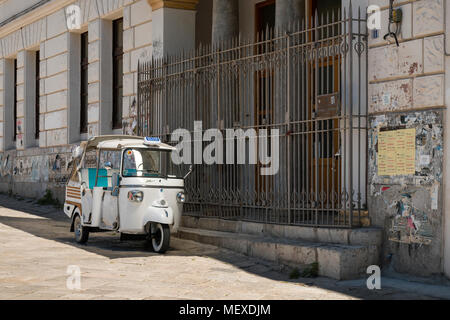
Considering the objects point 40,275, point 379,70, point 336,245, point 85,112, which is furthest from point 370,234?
point 85,112

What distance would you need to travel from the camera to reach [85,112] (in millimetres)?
17531

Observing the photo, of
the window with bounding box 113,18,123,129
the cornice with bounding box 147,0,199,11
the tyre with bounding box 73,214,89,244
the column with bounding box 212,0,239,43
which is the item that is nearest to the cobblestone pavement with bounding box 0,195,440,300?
the tyre with bounding box 73,214,89,244

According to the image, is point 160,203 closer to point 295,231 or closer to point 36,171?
point 295,231

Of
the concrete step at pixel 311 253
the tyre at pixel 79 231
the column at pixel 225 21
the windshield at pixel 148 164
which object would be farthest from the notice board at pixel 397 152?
the tyre at pixel 79 231

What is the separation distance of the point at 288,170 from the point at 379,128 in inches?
63.9

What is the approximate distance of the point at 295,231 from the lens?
30.9ft

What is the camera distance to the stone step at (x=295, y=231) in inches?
333

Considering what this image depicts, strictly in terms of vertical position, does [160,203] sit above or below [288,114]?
below

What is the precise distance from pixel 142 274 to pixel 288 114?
327 centimetres

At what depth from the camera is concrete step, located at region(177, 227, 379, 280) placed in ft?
26.6

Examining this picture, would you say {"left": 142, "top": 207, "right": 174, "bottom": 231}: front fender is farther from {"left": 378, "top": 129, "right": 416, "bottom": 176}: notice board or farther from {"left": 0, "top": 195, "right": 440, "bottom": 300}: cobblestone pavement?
{"left": 378, "top": 129, "right": 416, "bottom": 176}: notice board

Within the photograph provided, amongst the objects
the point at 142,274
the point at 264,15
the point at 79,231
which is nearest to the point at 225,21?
the point at 264,15

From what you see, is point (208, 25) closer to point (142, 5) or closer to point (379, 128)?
point (142, 5)

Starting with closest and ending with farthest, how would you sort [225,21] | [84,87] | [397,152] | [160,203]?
[397,152]
[160,203]
[225,21]
[84,87]
